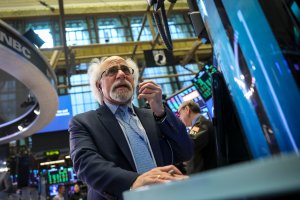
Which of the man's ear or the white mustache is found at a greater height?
the man's ear

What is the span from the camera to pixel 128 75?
60.6 inches

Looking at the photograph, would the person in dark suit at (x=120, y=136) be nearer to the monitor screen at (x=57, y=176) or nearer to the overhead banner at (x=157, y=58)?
the overhead banner at (x=157, y=58)

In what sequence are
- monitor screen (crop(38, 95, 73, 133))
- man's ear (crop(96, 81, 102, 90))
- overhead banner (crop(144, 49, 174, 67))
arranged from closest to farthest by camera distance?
man's ear (crop(96, 81, 102, 90)) → overhead banner (crop(144, 49, 174, 67)) → monitor screen (crop(38, 95, 73, 133))

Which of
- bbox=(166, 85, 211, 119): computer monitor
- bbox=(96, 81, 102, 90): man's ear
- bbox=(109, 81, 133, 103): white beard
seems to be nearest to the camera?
bbox=(109, 81, 133, 103): white beard

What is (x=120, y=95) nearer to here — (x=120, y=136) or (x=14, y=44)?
(x=120, y=136)

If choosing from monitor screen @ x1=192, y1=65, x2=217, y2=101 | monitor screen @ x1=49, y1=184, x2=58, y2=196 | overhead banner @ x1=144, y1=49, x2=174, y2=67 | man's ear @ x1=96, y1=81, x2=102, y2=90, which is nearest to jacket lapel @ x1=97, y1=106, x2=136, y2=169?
man's ear @ x1=96, y1=81, x2=102, y2=90

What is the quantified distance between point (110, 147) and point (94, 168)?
217mm

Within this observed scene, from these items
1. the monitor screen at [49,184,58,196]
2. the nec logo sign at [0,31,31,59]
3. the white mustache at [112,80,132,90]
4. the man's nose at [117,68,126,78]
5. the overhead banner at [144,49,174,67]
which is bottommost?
the white mustache at [112,80,132,90]

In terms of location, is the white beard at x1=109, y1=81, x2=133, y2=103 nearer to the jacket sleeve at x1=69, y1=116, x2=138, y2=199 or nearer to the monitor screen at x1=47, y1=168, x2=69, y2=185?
the jacket sleeve at x1=69, y1=116, x2=138, y2=199

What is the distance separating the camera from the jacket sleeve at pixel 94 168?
34.9 inches

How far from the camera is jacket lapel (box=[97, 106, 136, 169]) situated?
1201 millimetres

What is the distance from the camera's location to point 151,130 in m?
1.37

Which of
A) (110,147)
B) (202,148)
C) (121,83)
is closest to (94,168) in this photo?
(110,147)

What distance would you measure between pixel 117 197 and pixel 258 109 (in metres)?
0.66
